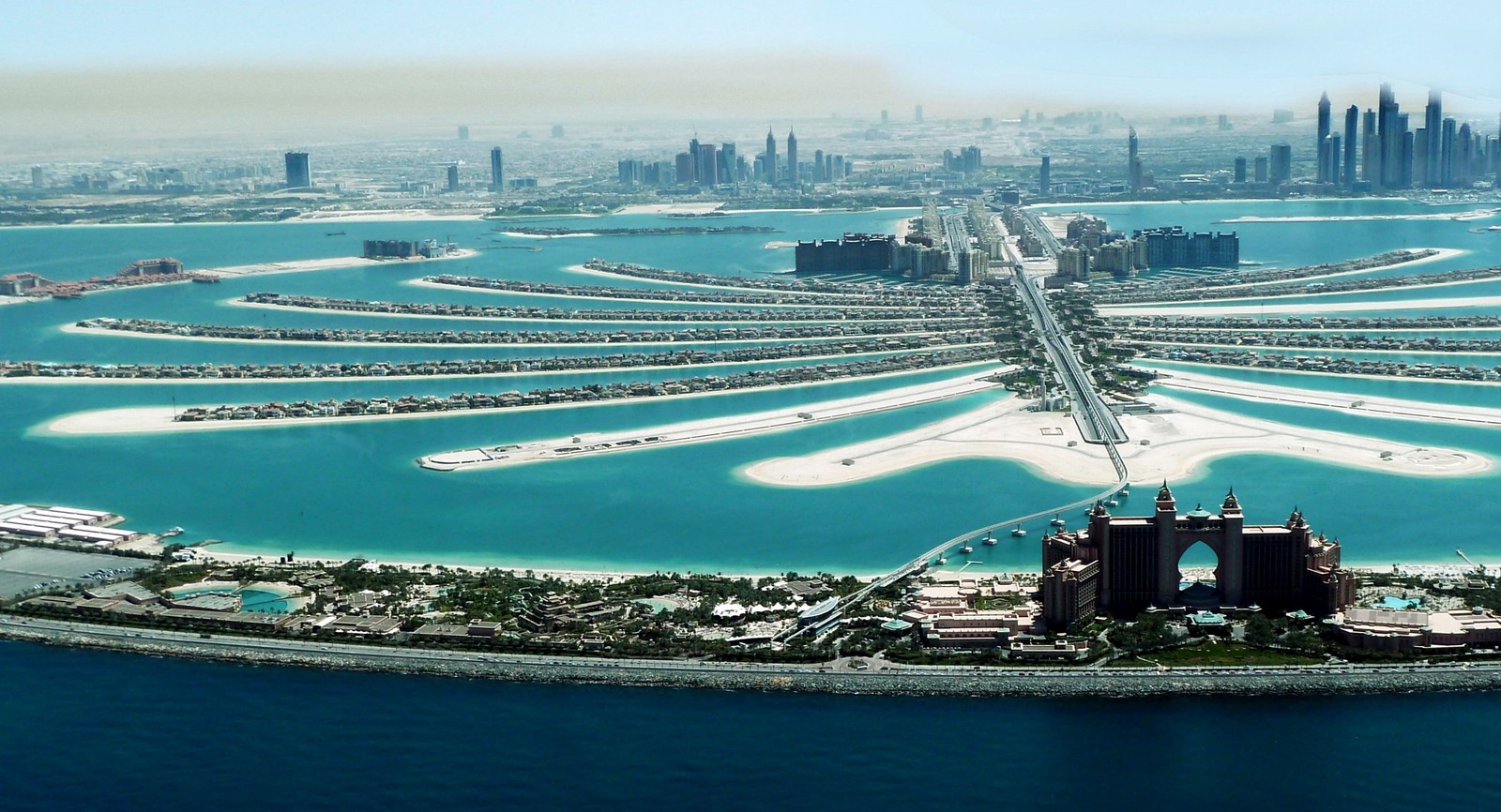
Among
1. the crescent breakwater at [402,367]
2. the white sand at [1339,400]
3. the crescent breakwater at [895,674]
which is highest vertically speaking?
the crescent breakwater at [402,367]

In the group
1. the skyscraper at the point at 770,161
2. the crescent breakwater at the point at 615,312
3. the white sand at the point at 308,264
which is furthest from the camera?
the skyscraper at the point at 770,161

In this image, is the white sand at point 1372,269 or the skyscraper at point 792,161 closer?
the white sand at point 1372,269

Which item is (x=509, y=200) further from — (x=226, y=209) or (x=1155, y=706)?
(x=1155, y=706)

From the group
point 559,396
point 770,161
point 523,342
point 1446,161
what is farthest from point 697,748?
point 770,161

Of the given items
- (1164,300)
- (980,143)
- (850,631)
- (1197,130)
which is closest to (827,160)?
(980,143)

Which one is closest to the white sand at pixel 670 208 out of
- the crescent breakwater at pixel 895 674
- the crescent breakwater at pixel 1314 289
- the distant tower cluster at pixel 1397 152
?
the distant tower cluster at pixel 1397 152

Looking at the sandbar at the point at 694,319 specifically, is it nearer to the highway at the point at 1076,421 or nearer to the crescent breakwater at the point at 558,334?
the crescent breakwater at the point at 558,334

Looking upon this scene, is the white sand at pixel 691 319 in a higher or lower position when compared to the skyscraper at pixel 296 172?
lower
